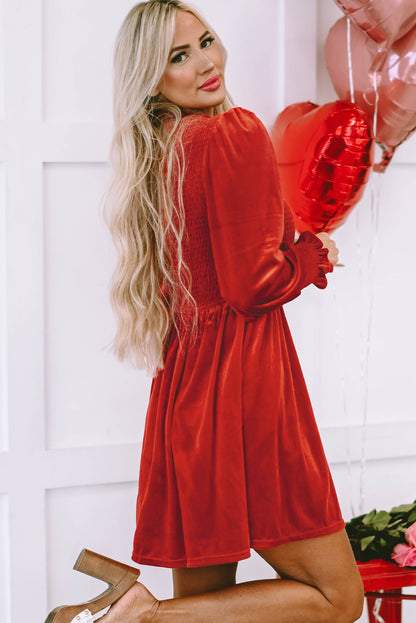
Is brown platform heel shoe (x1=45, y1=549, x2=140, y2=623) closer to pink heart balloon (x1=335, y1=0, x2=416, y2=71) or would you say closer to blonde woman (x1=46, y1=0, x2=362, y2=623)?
blonde woman (x1=46, y1=0, x2=362, y2=623)

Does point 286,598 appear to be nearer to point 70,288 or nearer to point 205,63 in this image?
point 70,288

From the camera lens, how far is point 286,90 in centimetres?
214

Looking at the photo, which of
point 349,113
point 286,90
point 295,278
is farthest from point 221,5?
point 295,278

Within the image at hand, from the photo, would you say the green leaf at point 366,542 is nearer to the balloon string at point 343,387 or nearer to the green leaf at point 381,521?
the green leaf at point 381,521

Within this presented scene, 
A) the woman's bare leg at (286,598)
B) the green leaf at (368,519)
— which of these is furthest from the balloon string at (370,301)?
the woman's bare leg at (286,598)

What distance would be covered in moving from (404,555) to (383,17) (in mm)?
1366

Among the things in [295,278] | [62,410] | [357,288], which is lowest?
[62,410]

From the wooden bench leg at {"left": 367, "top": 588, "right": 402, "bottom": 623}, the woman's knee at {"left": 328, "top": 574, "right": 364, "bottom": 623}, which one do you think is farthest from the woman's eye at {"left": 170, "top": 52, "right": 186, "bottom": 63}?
the wooden bench leg at {"left": 367, "top": 588, "right": 402, "bottom": 623}

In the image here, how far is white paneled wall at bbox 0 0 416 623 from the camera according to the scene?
1.99 metres

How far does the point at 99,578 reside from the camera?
148 centimetres

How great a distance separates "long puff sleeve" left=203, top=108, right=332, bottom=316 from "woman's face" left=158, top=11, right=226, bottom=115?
0.18 metres

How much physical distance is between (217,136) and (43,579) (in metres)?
1.40

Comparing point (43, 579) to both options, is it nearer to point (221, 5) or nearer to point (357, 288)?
point (357, 288)

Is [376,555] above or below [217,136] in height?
below
